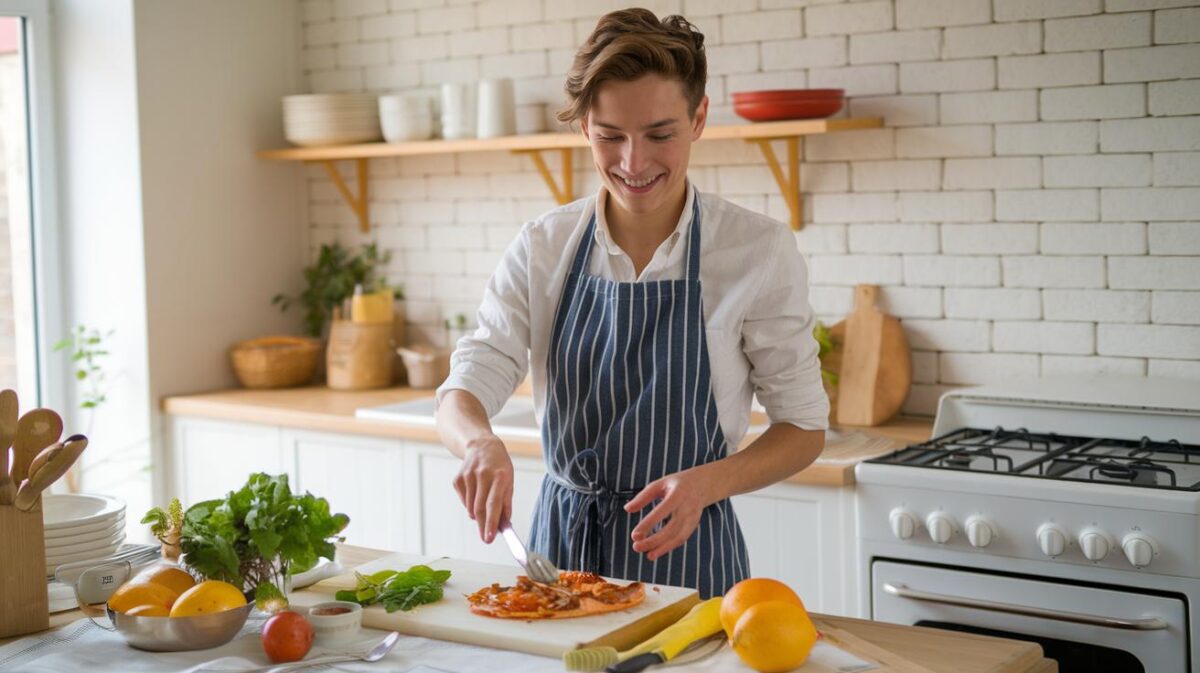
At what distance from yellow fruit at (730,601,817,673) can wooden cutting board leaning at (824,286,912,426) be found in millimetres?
2128

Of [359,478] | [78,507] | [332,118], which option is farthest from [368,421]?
[78,507]

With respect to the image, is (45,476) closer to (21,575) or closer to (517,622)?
(21,575)

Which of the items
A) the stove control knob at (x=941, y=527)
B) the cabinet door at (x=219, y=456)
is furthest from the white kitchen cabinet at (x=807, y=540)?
the cabinet door at (x=219, y=456)

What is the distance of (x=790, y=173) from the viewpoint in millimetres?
3943

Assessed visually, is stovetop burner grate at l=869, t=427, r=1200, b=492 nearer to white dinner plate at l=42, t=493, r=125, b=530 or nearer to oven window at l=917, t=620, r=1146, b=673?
oven window at l=917, t=620, r=1146, b=673

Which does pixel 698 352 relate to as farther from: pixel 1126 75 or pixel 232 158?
pixel 232 158

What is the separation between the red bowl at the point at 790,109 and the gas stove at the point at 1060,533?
98cm

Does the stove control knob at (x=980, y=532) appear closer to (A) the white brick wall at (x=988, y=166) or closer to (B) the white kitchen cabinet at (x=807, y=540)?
(B) the white kitchen cabinet at (x=807, y=540)

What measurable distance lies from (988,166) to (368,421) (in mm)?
1975

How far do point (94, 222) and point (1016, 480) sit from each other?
3.27m

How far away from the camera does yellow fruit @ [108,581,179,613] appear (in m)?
1.88

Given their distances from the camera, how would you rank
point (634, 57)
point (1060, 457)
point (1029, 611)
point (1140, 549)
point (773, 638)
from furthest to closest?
point (1060, 457)
point (1029, 611)
point (1140, 549)
point (634, 57)
point (773, 638)

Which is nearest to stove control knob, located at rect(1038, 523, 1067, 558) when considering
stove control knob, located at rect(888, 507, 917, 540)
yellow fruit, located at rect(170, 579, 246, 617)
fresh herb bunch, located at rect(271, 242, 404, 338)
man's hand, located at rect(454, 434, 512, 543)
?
stove control knob, located at rect(888, 507, 917, 540)

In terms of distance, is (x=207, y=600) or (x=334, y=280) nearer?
(x=207, y=600)
